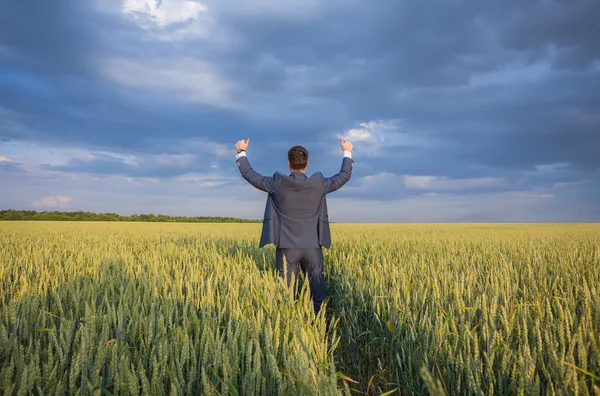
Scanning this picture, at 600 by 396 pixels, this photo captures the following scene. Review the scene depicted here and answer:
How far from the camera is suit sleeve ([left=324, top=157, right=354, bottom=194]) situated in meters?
4.72

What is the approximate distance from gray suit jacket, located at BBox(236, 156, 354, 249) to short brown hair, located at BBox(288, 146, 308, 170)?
0.32 feet

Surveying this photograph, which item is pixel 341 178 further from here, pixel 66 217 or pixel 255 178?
pixel 66 217

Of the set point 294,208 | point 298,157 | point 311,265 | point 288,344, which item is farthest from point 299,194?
point 288,344

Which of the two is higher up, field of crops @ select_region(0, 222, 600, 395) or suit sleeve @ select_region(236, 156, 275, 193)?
suit sleeve @ select_region(236, 156, 275, 193)

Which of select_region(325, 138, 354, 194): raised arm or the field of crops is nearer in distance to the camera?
the field of crops

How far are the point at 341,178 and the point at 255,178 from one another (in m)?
1.04

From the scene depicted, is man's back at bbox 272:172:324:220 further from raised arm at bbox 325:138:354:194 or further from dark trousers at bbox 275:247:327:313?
dark trousers at bbox 275:247:327:313

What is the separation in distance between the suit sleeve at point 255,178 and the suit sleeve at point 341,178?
658 millimetres

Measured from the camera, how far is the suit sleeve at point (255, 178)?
469 centimetres

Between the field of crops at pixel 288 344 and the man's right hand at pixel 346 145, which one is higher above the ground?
the man's right hand at pixel 346 145

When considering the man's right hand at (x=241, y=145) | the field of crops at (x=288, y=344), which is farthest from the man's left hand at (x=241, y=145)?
the field of crops at (x=288, y=344)

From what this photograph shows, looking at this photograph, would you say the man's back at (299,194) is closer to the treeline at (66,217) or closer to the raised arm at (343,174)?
the raised arm at (343,174)

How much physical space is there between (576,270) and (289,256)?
12.3 feet

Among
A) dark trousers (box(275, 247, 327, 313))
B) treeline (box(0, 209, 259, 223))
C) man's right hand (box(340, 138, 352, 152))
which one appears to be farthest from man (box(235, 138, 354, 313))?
treeline (box(0, 209, 259, 223))
